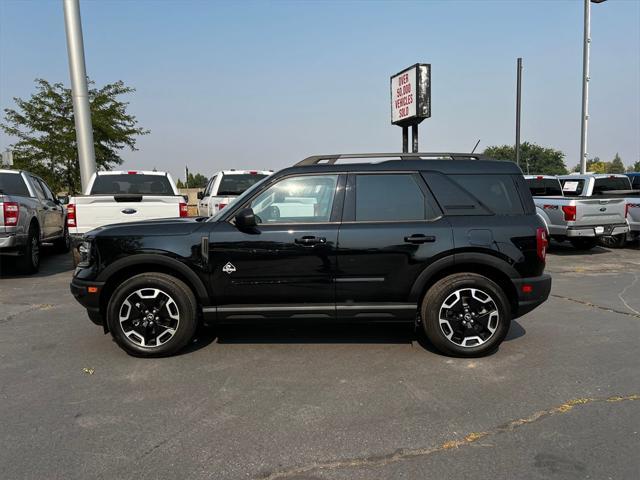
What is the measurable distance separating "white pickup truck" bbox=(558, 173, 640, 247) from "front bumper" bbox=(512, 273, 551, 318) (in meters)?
8.32

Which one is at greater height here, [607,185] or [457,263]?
[607,185]

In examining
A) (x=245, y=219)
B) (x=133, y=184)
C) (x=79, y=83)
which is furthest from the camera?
(x=79, y=83)

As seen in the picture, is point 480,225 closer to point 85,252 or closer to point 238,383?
point 238,383

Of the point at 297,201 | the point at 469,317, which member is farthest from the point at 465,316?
the point at 297,201

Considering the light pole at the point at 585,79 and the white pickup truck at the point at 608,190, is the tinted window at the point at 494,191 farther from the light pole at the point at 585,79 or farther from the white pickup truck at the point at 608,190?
the light pole at the point at 585,79

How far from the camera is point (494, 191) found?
177 inches

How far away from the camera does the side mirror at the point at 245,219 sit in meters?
4.22

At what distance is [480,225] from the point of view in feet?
14.3

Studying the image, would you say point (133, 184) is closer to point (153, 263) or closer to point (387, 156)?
point (153, 263)

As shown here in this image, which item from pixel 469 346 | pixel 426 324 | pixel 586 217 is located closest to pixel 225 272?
pixel 426 324

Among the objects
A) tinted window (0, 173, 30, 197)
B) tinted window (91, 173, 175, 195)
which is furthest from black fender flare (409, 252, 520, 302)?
tinted window (0, 173, 30, 197)

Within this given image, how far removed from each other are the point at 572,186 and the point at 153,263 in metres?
11.1

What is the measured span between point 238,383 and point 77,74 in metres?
12.6

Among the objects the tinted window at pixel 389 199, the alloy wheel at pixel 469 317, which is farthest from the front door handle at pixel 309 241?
the alloy wheel at pixel 469 317
